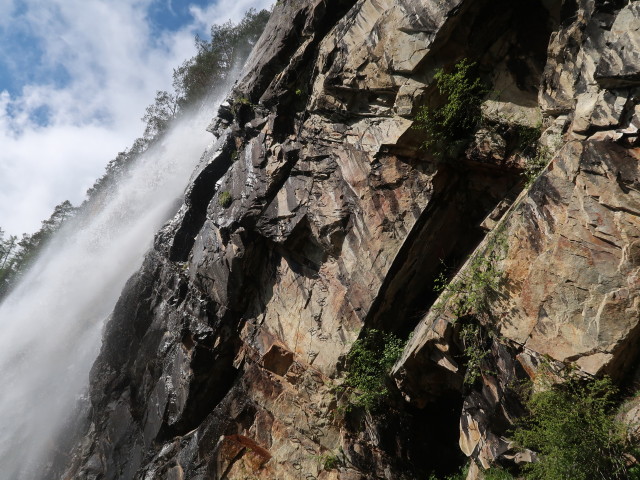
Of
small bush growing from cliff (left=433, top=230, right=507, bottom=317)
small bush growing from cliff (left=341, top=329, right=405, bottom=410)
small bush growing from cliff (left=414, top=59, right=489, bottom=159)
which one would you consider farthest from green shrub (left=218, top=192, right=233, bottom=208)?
small bush growing from cliff (left=433, top=230, right=507, bottom=317)

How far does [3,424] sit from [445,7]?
2495cm

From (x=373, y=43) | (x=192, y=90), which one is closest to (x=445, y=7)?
(x=373, y=43)

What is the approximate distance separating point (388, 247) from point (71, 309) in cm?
1870

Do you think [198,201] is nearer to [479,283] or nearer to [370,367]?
[370,367]

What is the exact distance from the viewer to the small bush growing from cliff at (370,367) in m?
8.66

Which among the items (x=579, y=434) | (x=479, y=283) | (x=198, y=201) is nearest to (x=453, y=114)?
(x=479, y=283)

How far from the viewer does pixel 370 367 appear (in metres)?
8.77

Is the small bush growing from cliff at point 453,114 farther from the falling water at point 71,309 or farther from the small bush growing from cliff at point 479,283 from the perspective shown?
the falling water at point 71,309

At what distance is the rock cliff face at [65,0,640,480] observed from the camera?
5.95 metres

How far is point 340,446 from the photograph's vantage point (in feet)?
28.9

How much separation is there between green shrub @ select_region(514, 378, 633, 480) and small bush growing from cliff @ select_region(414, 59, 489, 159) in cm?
491

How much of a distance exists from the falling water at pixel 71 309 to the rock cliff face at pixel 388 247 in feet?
21.0

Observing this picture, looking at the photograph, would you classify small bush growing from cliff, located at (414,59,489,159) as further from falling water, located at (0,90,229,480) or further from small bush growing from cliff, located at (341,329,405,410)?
falling water, located at (0,90,229,480)

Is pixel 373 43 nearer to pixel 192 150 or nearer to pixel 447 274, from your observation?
pixel 447 274
